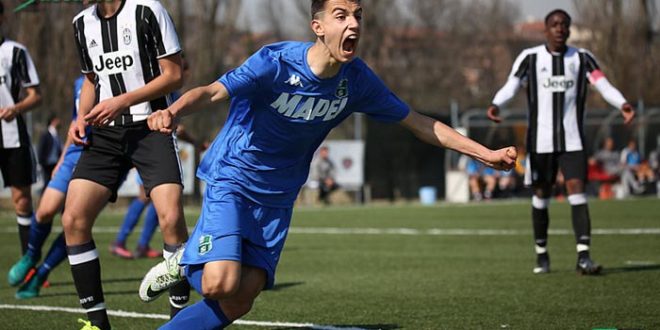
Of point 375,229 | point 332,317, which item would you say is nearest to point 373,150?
point 375,229

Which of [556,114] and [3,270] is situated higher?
[556,114]

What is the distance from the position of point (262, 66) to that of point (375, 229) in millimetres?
12969

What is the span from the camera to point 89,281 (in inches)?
262

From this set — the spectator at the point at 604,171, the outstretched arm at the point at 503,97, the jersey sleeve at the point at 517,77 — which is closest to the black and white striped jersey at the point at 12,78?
the outstretched arm at the point at 503,97

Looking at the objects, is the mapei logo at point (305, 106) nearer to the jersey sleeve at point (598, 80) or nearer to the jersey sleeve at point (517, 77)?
the jersey sleeve at point (517, 77)

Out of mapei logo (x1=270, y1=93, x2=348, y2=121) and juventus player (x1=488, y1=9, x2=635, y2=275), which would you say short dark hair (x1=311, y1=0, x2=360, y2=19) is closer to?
mapei logo (x1=270, y1=93, x2=348, y2=121)

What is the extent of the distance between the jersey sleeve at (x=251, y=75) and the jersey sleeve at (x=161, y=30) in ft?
4.41

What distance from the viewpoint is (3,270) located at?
12.1 metres

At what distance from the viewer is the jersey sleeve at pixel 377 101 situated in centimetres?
588

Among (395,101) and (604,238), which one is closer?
(395,101)

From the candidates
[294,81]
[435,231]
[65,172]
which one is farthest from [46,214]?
[435,231]

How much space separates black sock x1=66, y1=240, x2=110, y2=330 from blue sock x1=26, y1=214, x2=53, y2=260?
283cm

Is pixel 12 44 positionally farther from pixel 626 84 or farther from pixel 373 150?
pixel 626 84

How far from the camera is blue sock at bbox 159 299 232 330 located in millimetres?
5520
